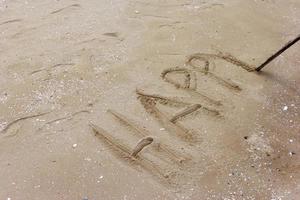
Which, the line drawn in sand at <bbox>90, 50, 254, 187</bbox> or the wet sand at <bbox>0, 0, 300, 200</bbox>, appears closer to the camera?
the wet sand at <bbox>0, 0, 300, 200</bbox>

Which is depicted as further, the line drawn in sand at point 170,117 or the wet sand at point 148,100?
the line drawn in sand at point 170,117

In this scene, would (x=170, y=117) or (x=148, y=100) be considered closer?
(x=170, y=117)

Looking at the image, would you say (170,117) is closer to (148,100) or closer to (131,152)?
(148,100)

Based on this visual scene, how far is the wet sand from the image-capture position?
109 inches

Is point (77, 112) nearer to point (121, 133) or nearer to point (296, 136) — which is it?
point (121, 133)

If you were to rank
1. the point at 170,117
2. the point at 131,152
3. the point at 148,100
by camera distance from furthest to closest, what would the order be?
the point at 148,100, the point at 170,117, the point at 131,152

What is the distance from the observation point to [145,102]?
331 cm

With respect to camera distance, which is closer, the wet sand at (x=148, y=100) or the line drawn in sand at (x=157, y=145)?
the wet sand at (x=148, y=100)

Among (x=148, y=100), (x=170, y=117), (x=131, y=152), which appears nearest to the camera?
(x=131, y=152)

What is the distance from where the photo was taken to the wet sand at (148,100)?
2758 mm

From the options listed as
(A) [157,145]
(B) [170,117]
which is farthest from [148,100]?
(A) [157,145]

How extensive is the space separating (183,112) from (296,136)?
2.64 feet

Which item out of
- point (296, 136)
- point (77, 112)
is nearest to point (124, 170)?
point (77, 112)

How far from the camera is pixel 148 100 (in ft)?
10.9
